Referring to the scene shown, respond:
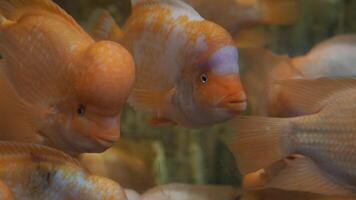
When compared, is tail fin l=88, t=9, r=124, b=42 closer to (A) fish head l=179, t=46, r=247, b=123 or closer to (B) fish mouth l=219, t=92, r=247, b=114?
(A) fish head l=179, t=46, r=247, b=123

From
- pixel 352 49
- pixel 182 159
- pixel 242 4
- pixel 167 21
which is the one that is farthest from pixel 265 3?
pixel 182 159

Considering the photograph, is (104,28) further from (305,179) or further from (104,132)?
(305,179)

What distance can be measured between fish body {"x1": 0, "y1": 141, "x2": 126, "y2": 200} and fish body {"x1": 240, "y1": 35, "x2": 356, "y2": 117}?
945mm

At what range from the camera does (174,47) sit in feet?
5.82

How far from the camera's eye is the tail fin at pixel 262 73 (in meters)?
2.41

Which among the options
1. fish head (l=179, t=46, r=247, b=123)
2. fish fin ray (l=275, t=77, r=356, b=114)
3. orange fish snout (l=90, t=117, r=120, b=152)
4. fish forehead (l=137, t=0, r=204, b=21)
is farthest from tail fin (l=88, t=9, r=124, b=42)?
fish fin ray (l=275, t=77, r=356, b=114)

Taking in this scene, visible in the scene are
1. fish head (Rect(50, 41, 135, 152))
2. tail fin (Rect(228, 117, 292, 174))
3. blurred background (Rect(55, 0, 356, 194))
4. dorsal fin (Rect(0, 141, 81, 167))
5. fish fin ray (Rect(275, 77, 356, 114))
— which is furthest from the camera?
blurred background (Rect(55, 0, 356, 194))

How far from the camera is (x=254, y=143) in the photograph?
1974 mm

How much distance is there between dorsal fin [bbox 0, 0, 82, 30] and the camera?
167cm

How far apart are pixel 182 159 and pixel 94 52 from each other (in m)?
1.71

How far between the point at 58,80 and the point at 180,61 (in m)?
0.40

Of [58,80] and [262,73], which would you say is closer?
[58,80]

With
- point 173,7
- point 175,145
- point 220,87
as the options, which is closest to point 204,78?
point 220,87

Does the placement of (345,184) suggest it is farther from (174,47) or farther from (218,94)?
(174,47)
